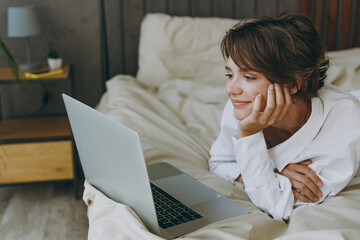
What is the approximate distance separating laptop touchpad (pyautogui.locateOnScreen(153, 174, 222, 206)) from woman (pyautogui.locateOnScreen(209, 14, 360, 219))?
0.35ft

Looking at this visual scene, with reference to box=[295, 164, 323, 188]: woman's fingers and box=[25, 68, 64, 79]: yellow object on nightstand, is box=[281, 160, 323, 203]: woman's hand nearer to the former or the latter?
box=[295, 164, 323, 188]: woman's fingers

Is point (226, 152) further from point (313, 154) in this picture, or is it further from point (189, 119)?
point (189, 119)

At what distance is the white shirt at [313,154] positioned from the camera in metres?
1.10

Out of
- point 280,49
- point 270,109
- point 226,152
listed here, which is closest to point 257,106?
point 270,109

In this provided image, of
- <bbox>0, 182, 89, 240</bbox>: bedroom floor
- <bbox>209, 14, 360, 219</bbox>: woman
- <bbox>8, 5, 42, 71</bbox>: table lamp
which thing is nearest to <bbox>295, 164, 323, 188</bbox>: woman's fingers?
<bbox>209, 14, 360, 219</bbox>: woman

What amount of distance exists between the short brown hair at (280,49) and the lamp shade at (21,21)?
148cm

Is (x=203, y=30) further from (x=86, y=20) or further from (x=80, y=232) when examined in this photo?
(x=80, y=232)

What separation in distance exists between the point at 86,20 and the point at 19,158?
0.91 m

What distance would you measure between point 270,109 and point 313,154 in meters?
0.17

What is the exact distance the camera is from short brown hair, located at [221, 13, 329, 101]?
1.07 metres

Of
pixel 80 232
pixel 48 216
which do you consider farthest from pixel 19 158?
pixel 80 232

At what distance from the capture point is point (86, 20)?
265 cm

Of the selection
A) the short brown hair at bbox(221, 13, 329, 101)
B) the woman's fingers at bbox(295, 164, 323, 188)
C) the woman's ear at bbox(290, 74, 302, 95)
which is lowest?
the woman's fingers at bbox(295, 164, 323, 188)

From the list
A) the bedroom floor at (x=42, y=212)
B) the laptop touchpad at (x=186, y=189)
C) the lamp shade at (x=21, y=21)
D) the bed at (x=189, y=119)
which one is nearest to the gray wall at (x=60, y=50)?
the lamp shade at (x=21, y=21)
